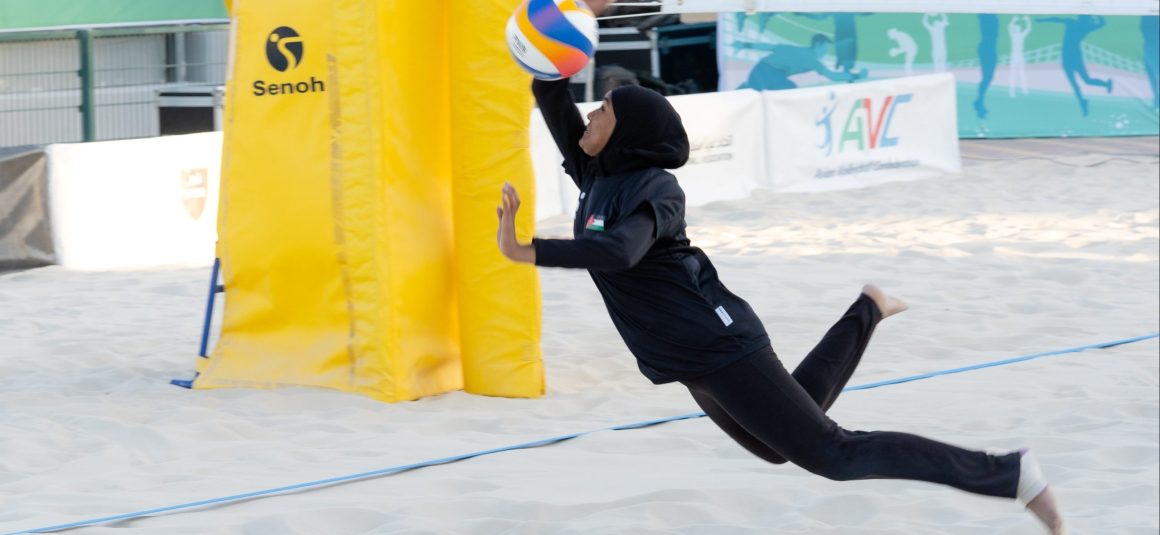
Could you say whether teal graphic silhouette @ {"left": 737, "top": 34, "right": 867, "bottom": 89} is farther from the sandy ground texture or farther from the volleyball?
the volleyball

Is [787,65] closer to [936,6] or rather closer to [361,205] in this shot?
[936,6]

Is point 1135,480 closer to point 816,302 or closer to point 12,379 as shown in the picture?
point 816,302

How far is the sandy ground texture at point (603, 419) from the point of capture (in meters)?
4.56

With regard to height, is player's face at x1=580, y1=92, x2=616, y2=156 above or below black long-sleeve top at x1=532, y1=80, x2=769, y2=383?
above

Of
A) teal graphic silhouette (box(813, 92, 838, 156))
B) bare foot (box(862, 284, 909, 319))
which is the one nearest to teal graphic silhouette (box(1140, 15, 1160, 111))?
teal graphic silhouette (box(813, 92, 838, 156))

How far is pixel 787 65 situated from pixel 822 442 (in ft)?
46.5

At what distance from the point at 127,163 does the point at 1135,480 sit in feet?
24.2

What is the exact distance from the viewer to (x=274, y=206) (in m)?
6.38

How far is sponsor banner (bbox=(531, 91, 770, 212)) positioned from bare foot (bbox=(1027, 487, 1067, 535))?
832 centimetres

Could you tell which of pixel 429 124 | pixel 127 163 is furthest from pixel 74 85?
pixel 429 124

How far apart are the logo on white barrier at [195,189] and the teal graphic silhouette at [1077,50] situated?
12.1 meters

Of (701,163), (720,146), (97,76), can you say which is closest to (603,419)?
(701,163)

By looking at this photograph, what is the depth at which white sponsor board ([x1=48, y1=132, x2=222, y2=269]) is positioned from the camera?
9.75m

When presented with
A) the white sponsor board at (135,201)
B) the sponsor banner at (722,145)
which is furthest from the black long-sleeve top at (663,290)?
the sponsor banner at (722,145)
